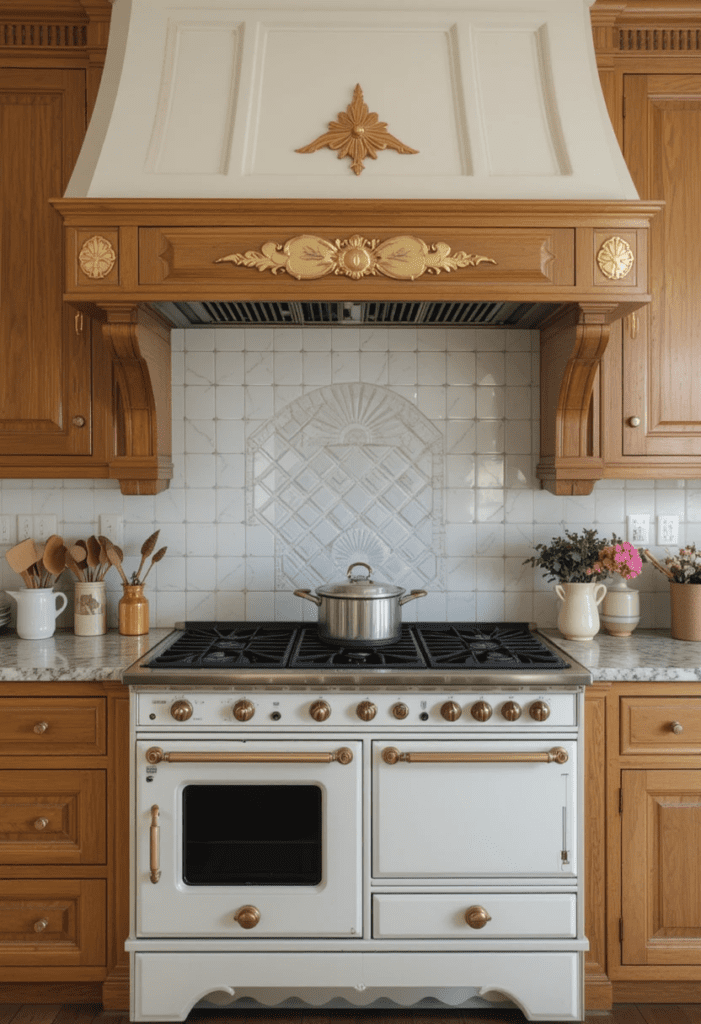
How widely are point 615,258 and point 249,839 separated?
1.88 m

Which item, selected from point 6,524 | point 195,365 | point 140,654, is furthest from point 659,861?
point 6,524

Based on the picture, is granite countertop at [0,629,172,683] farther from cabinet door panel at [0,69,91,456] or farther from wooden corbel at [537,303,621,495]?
wooden corbel at [537,303,621,495]

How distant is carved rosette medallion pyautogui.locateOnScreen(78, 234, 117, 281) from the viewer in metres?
2.10

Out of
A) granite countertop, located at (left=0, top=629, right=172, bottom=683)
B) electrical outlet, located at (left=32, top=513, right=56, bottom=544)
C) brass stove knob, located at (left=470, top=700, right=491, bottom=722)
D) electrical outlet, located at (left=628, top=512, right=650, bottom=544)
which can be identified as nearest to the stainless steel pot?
brass stove knob, located at (left=470, top=700, right=491, bottom=722)

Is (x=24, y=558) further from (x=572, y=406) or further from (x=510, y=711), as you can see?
(x=572, y=406)

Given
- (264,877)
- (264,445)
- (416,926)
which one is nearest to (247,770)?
(264,877)

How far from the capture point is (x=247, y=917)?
80.3 inches

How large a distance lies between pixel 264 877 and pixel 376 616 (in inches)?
30.5

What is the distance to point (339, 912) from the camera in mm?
2066

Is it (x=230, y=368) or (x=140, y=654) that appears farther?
(x=230, y=368)

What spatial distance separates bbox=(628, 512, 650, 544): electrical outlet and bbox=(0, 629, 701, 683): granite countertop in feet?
1.05

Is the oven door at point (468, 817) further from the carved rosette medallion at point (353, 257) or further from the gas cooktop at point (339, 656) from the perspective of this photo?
the carved rosette medallion at point (353, 257)

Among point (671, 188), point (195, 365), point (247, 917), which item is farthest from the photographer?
point (195, 365)

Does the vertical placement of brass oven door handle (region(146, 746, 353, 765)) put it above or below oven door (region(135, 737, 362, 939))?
above
